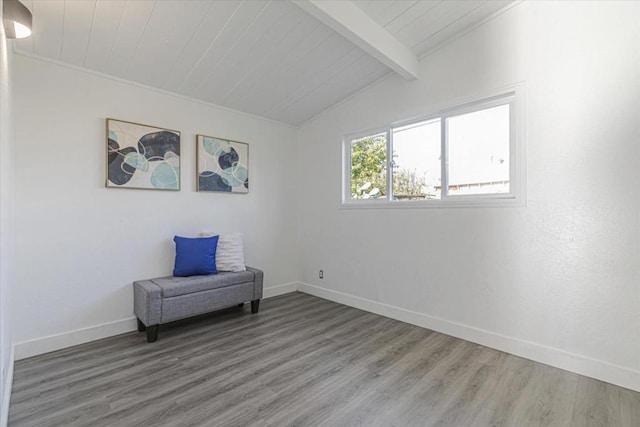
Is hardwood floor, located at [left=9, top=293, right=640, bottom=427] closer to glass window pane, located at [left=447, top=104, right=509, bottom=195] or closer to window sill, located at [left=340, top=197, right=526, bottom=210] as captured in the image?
window sill, located at [left=340, top=197, right=526, bottom=210]

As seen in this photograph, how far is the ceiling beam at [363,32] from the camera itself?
7.29 feet

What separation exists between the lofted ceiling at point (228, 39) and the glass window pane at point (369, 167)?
0.74m

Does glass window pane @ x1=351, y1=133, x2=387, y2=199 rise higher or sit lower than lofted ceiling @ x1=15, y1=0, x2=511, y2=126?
lower

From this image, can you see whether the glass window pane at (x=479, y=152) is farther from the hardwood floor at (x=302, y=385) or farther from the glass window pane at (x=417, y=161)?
the hardwood floor at (x=302, y=385)

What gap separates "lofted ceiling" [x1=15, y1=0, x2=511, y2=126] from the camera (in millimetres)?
2199

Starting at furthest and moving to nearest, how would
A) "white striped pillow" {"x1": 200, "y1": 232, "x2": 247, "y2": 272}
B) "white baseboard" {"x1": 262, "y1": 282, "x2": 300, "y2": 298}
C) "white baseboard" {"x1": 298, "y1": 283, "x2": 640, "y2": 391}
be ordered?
"white baseboard" {"x1": 262, "y1": 282, "x2": 300, "y2": 298} < "white striped pillow" {"x1": 200, "y1": 232, "x2": 247, "y2": 272} < "white baseboard" {"x1": 298, "y1": 283, "x2": 640, "y2": 391}

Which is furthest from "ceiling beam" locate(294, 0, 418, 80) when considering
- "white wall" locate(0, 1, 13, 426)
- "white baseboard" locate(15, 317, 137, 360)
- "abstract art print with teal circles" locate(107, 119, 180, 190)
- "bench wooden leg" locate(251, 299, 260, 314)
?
"white baseboard" locate(15, 317, 137, 360)

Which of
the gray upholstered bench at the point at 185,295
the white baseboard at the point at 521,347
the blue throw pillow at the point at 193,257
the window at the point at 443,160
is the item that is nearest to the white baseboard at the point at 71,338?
the gray upholstered bench at the point at 185,295

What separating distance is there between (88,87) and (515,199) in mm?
3896

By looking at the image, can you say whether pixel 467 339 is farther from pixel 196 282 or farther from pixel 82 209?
pixel 82 209

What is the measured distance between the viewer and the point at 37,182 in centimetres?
246

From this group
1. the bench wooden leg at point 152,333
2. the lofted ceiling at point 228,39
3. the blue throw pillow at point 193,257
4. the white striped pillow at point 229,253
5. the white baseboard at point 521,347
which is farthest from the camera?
the white striped pillow at point 229,253

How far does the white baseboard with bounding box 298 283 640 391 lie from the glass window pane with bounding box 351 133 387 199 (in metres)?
1.32

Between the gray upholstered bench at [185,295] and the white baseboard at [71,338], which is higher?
the gray upholstered bench at [185,295]
